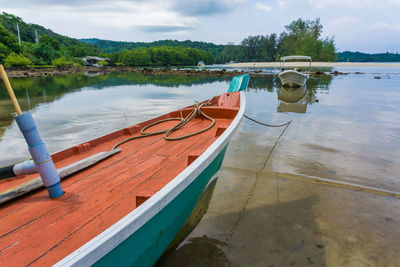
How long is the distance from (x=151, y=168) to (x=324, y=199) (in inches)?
119

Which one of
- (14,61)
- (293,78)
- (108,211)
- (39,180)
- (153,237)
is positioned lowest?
(153,237)

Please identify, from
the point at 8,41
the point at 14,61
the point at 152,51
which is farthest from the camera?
the point at 152,51

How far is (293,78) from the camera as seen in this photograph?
20.5 metres

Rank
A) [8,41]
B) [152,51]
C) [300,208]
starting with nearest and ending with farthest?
[300,208]
[8,41]
[152,51]

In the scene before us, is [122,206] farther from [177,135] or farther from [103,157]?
[177,135]

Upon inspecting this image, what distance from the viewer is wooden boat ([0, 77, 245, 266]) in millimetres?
1588

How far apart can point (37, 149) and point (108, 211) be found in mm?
798

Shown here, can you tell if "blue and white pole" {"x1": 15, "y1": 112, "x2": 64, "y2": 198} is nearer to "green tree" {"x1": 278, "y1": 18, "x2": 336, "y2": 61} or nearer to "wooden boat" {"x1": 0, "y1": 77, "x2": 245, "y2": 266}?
"wooden boat" {"x1": 0, "y1": 77, "x2": 245, "y2": 266}

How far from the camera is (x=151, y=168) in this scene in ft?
9.80

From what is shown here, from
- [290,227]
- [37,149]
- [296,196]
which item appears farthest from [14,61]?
[290,227]

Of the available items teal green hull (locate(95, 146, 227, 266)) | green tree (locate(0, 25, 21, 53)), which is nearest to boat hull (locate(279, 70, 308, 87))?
teal green hull (locate(95, 146, 227, 266))

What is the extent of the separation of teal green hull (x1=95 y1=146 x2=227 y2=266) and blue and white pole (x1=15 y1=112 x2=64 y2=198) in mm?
1020

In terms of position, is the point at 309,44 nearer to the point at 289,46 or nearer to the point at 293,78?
the point at 289,46

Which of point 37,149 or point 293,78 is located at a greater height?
point 293,78
